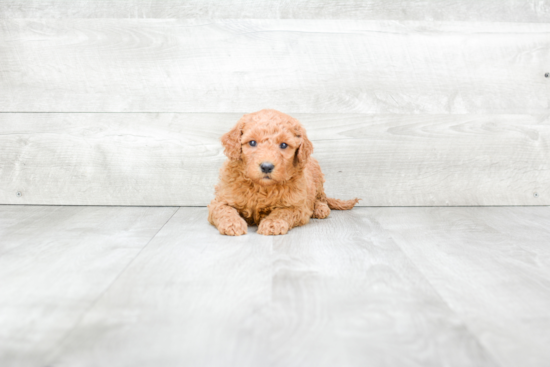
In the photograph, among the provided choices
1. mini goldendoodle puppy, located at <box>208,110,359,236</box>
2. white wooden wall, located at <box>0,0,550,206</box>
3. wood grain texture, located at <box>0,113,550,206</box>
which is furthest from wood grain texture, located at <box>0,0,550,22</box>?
mini goldendoodle puppy, located at <box>208,110,359,236</box>

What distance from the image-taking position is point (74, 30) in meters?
2.38

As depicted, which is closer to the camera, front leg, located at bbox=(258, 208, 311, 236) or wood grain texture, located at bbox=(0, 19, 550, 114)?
front leg, located at bbox=(258, 208, 311, 236)

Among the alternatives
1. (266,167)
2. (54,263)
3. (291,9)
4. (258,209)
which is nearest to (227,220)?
(258,209)

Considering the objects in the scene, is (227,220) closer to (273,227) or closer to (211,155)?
(273,227)

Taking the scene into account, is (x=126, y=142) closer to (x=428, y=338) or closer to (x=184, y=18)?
(x=184, y=18)

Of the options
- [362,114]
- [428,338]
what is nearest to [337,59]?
[362,114]

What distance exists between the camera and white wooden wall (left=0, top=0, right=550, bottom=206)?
7.85 feet

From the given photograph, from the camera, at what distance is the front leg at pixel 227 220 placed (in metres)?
1.82

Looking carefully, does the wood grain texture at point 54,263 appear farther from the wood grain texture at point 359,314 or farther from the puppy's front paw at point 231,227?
the wood grain texture at point 359,314

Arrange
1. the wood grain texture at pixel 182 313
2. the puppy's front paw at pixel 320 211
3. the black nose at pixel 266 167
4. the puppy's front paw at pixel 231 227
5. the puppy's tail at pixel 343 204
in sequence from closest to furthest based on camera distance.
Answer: the wood grain texture at pixel 182 313, the black nose at pixel 266 167, the puppy's front paw at pixel 231 227, the puppy's front paw at pixel 320 211, the puppy's tail at pixel 343 204

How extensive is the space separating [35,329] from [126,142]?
152 centimetres

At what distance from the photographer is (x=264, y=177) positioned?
1.74 m

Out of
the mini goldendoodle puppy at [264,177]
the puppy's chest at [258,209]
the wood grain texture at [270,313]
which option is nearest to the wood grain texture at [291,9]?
the mini goldendoodle puppy at [264,177]

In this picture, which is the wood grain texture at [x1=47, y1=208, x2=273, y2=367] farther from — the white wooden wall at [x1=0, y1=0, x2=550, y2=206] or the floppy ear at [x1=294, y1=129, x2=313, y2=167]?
the white wooden wall at [x1=0, y1=0, x2=550, y2=206]
